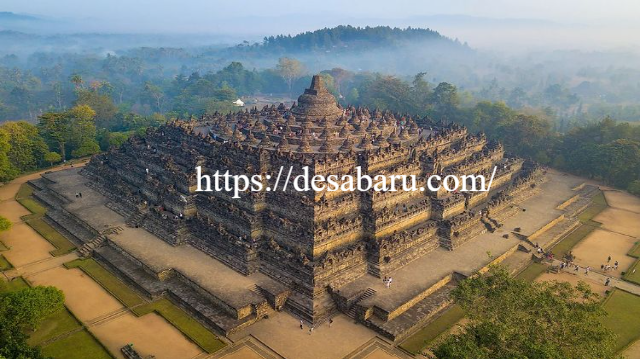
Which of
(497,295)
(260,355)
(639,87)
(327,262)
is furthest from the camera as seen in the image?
(639,87)

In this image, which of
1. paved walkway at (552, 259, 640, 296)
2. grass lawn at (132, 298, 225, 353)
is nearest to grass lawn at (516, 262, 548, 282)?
paved walkway at (552, 259, 640, 296)

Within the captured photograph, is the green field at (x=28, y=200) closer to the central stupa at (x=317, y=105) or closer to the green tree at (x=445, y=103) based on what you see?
the central stupa at (x=317, y=105)

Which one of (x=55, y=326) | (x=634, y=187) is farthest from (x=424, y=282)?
(x=634, y=187)

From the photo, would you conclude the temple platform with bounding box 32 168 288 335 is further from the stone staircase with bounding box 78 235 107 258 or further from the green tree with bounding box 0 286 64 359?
the green tree with bounding box 0 286 64 359

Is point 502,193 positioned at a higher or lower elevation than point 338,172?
lower

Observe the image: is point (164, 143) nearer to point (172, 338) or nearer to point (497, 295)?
point (172, 338)

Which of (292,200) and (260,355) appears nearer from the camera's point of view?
(260,355)

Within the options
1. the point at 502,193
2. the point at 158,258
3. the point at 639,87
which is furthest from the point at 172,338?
the point at 639,87

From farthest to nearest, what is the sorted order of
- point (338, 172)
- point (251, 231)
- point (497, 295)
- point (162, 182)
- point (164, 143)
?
point (164, 143) → point (162, 182) → point (338, 172) → point (251, 231) → point (497, 295)
